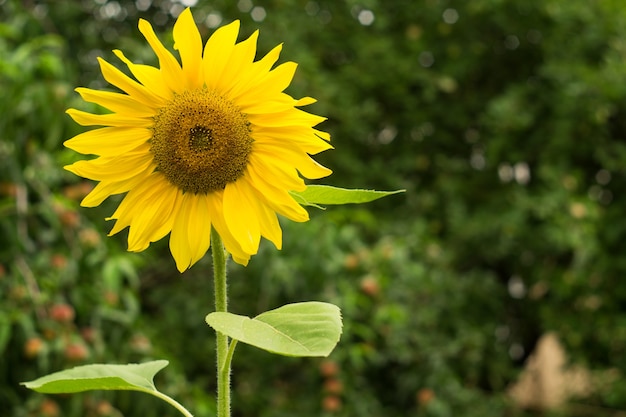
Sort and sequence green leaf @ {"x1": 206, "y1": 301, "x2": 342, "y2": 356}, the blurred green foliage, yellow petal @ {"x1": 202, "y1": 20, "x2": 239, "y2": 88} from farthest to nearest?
the blurred green foliage < yellow petal @ {"x1": 202, "y1": 20, "x2": 239, "y2": 88} < green leaf @ {"x1": 206, "y1": 301, "x2": 342, "y2": 356}

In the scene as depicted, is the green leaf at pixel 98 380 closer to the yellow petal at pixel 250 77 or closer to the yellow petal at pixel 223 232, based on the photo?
the yellow petal at pixel 223 232

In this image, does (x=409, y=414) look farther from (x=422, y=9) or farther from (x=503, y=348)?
(x=422, y=9)

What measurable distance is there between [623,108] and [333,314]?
336 cm

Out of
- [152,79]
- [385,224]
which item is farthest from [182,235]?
[385,224]

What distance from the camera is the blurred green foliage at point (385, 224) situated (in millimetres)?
2363

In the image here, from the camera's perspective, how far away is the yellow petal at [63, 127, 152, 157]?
68 cm

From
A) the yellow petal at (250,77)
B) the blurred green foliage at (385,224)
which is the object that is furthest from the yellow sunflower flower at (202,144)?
the blurred green foliage at (385,224)

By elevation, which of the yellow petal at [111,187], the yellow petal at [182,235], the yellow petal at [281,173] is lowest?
the yellow petal at [182,235]

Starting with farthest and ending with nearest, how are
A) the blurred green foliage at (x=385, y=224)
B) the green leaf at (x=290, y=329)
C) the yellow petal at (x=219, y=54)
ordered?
the blurred green foliage at (x=385, y=224) < the yellow petal at (x=219, y=54) < the green leaf at (x=290, y=329)

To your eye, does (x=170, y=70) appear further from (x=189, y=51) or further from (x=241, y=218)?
(x=241, y=218)

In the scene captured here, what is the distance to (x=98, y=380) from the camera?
664 mm

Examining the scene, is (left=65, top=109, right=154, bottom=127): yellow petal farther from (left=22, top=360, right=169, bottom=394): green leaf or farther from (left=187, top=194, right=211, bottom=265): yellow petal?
(left=22, top=360, right=169, bottom=394): green leaf

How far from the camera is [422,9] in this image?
3.98m

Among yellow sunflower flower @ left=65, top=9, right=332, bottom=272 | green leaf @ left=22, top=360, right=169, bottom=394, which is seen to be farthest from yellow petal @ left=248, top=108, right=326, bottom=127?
green leaf @ left=22, top=360, right=169, bottom=394
